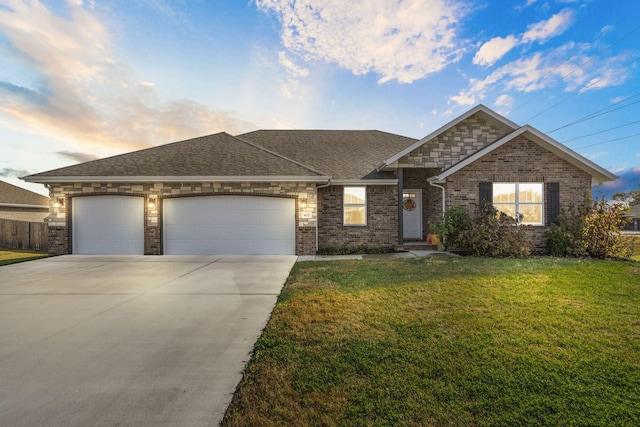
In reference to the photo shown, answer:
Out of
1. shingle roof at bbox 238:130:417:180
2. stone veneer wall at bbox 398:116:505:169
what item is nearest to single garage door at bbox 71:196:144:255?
shingle roof at bbox 238:130:417:180

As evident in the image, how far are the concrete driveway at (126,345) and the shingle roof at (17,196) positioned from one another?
1739cm

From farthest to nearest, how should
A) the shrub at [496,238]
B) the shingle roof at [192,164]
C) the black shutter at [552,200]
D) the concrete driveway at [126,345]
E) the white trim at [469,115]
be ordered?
1. the white trim at [469,115]
2. the shingle roof at [192,164]
3. the black shutter at [552,200]
4. the shrub at [496,238]
5. the concrete driveway at [126,345]

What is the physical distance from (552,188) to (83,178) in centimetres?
1716

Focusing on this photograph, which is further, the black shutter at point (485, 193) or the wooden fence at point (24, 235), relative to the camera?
the wooden fence at point (24, 235)

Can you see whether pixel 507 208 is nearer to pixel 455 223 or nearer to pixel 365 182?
pixel 455 223

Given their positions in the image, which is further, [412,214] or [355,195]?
[412,214]

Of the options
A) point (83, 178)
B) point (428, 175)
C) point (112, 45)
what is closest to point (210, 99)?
point (112, 45)

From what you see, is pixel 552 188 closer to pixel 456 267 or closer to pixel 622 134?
pixel 456 267

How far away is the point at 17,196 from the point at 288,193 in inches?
862

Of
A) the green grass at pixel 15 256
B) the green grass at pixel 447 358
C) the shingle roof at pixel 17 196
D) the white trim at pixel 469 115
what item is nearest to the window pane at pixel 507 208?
the white trim at pixel 469 115

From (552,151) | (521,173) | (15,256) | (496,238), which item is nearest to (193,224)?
(15,256)

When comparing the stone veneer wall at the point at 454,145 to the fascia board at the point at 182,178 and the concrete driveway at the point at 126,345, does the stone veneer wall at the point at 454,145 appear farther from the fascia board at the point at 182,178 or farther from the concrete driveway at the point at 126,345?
the concrete driveway at the point at 126,345

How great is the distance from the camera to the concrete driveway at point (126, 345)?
2176mm

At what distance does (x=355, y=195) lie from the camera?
11070 mm
